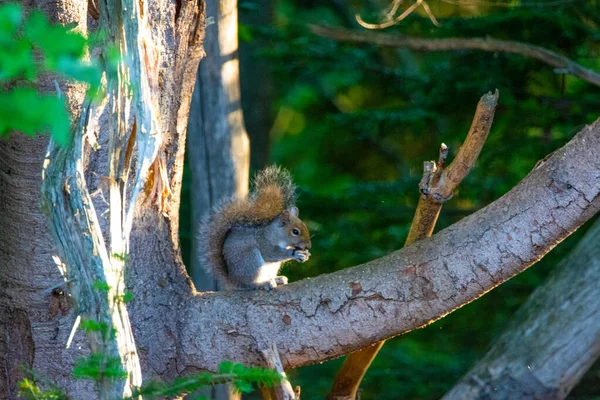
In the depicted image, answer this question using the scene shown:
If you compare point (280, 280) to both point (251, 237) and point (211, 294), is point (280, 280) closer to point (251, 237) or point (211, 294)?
point (251, 237)

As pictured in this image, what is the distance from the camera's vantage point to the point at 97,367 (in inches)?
51.1

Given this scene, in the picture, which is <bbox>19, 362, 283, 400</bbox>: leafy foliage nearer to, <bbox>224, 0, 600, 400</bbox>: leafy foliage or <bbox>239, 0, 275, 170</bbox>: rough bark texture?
<bbox>224, 0, 600, 400</bbox>: leafy foliage

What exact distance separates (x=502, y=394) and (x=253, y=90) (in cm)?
251

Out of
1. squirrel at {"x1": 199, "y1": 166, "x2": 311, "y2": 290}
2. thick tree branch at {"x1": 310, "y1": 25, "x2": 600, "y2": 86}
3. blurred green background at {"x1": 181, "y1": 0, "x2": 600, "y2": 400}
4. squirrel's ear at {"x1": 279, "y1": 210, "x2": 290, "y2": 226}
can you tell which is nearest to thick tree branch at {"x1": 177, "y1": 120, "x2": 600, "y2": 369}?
squirrel at {"x1": 199, "y1": 166, "x2": 311, "y2": 290}

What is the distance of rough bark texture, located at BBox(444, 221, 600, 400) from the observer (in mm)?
2588

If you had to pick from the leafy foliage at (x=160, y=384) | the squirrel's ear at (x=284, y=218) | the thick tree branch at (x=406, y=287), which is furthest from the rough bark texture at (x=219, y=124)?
the leafy foliage at (x=160, y=384)

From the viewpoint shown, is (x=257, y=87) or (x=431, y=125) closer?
(x=431, y=125)

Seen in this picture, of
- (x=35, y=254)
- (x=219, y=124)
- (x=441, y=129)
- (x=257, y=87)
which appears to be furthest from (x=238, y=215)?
(x=441, y=129)

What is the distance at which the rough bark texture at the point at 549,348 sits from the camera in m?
2.59

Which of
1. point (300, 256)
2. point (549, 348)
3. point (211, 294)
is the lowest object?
point (549, 348)

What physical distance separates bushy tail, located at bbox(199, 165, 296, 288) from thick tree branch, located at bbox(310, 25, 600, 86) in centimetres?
107

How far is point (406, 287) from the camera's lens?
6.93 ft

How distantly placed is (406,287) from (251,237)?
974 millimetres

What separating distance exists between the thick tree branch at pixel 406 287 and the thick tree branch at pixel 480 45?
1.25 meters
